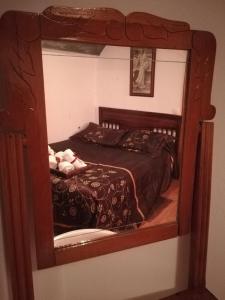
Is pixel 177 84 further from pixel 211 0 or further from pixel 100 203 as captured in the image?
pixel 100 203

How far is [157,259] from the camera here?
1.23 m

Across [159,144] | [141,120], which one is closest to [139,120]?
[141,120]

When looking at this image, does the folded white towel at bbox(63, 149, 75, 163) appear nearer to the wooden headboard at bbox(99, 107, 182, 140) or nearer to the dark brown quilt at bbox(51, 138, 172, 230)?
the dark brown quilt at bbox(51, 138, 172, 230)

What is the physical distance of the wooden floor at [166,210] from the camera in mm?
1188

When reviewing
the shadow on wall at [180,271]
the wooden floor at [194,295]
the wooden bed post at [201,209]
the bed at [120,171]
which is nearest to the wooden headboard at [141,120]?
the bed at [120,171]

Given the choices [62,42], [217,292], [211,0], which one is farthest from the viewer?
[217,292]

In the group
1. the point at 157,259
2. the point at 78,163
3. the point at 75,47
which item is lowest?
the point at 157,259

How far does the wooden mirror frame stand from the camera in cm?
82

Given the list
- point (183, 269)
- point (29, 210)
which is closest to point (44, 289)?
point (29, 210)

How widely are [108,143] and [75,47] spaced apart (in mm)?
470

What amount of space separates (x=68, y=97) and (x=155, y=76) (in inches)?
15.3

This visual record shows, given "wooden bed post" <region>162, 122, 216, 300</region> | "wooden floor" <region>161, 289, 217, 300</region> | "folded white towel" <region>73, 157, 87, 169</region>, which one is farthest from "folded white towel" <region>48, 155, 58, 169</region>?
"wooden floor" <region>161, 289, 217, 300</region>

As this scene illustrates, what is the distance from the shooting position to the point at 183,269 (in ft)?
4.28

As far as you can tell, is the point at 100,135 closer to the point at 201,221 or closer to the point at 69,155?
the point at 69,155
